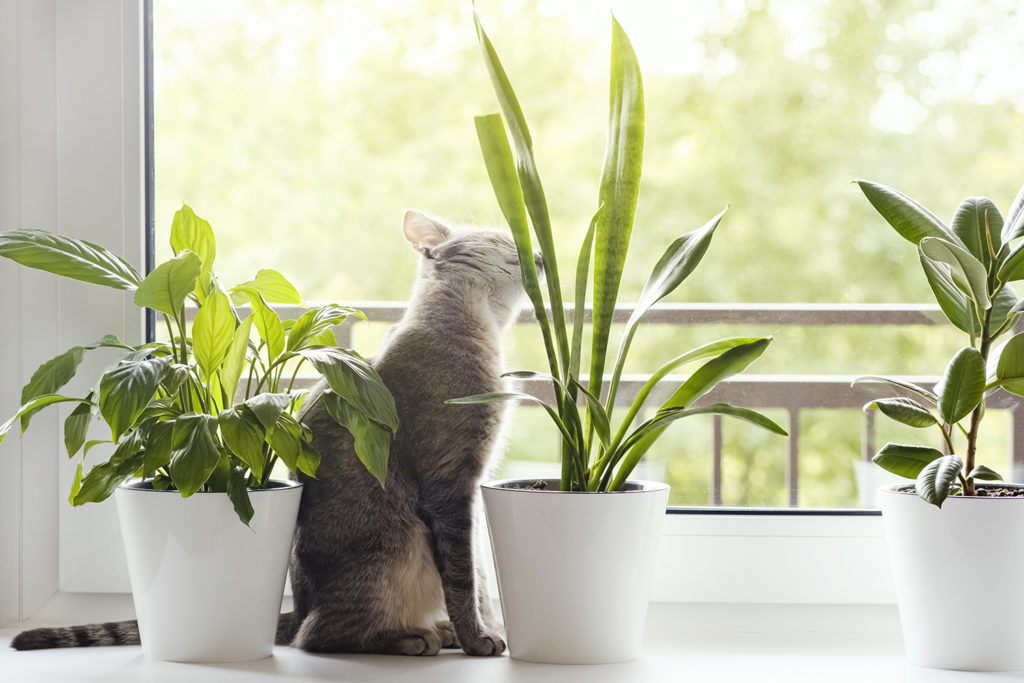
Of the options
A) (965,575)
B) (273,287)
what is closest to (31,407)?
(273,287)

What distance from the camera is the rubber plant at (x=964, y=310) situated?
808 millimetres

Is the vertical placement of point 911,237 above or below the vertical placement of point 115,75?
below

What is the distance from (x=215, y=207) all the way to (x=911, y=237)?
0.87 meters

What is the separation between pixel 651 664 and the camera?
0.90 meters

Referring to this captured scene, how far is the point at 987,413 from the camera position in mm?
1123

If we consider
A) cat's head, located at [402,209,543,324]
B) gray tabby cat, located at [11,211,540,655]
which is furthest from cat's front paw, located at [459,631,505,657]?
cat's head, located at [402,209,543,324]

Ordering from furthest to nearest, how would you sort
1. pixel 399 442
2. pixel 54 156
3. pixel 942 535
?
pixel 54 156 → pixel 399 442 → pixel 942 535

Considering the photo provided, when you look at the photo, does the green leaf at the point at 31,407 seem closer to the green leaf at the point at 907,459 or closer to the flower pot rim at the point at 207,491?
the flower pot rim at the point at 207,491

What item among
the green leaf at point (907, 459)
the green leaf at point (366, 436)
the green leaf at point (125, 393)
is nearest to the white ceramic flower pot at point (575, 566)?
the green leaf at point (366, 436)

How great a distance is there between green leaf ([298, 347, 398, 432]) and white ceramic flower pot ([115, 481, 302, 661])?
15 cm

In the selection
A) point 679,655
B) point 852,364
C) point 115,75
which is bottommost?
point 679,655

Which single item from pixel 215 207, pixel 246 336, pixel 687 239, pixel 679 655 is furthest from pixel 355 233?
pixel 679 655

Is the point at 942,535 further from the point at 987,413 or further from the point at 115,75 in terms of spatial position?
the point at 115,75

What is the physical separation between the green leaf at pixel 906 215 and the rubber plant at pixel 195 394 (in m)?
0.54
